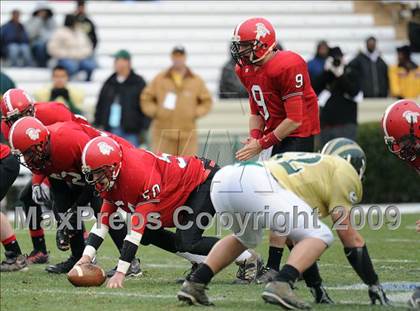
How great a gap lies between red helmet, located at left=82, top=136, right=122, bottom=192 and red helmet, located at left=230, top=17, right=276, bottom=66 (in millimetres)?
1130

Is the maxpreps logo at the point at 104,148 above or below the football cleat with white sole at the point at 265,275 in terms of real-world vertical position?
above

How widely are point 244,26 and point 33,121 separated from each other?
1.54 metres

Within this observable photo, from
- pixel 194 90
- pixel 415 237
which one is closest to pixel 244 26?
pixel 415 237

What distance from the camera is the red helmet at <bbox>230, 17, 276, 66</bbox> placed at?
7.64 meters

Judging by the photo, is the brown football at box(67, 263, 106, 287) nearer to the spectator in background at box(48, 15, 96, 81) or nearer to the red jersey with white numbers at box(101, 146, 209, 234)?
the red jersey with white numbers at box(101, 146, 209, 234)

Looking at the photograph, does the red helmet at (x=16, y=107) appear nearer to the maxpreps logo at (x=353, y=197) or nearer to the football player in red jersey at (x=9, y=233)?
the football player in red jersey at (x=9, y=233)

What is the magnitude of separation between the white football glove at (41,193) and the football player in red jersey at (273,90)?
169 centimetres

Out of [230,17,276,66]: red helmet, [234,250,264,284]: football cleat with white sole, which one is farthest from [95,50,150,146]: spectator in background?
[234,250,264,284]: football cleat with white sole

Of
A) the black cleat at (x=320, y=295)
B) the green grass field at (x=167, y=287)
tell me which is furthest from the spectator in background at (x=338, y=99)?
the black cleat at (x=320, y=295)

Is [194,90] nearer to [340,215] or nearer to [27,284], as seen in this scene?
[27,284]

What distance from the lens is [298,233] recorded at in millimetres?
6102

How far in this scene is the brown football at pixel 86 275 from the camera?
7.34 m

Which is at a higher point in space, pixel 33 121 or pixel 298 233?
pixel 33 121

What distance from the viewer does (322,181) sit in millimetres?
6133
